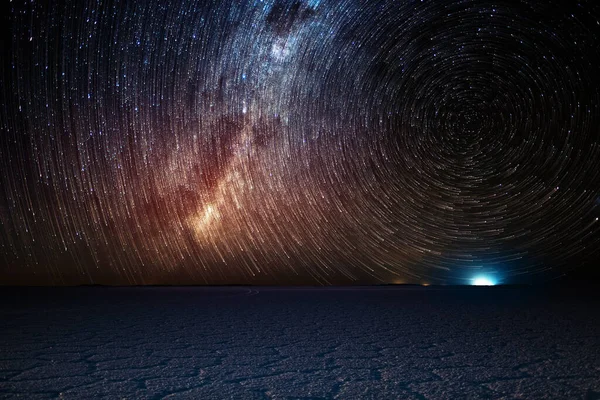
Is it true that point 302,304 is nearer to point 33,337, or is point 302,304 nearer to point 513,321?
point 513,321

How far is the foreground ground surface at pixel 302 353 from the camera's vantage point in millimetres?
2750

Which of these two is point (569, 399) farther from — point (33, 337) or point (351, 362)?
point (33, 337)

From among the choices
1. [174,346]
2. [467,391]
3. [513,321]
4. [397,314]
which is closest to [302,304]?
[397,314]

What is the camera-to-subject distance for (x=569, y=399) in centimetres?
250

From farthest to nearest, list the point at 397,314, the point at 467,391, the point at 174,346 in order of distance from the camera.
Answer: the point at 397,314
the point at 174,346
the point at 467,391

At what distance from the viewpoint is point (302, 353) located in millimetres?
3789

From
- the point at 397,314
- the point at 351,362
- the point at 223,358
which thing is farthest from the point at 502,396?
the point at 397,314

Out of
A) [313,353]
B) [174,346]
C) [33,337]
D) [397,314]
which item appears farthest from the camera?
[397,314]

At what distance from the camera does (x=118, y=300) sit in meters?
8.78

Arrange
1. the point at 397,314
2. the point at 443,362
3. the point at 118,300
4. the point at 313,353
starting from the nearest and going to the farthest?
the point at 443,362, the point at 313,353, the point at 397,314, the point at 118,300

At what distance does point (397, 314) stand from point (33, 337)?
13.6 feet

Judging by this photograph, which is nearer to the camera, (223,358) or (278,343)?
(223,358)

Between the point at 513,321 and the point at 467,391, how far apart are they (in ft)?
11.0

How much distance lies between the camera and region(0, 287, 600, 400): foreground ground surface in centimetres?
275
